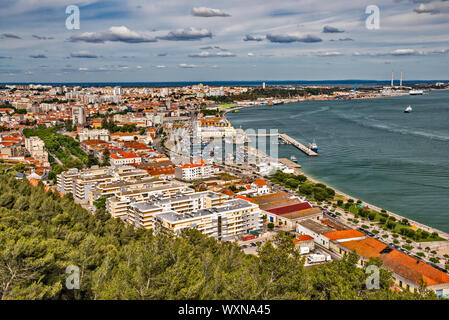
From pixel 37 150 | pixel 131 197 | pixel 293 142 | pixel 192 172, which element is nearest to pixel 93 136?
pixel 37 150

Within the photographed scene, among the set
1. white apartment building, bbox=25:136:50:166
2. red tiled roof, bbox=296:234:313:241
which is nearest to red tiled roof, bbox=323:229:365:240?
red tiled roof, bbox=296:234:313:241

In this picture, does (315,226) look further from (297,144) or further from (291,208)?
(297,144)

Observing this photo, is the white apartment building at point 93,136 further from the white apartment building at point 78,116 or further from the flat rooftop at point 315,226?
the flat rooftop at point 315,226

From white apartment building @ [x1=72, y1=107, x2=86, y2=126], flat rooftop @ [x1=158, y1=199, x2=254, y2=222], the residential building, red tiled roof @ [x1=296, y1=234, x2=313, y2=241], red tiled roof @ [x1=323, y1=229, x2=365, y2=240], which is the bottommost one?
red tiled roof @ [x1=296, y1=234, x2=313, y2=241]

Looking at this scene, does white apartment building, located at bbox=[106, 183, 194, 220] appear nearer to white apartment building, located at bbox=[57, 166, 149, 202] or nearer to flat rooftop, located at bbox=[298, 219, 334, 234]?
white apartment building, located at bbox=[57, 166, 149, 202]

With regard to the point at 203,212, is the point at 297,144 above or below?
below

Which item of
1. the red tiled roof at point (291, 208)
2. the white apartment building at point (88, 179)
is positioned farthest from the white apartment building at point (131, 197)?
the red tiled roof at point (291, 208)

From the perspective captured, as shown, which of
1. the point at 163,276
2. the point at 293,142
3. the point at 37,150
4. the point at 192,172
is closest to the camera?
the point at 163,276

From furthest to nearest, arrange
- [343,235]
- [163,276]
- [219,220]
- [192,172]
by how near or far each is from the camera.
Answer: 1. [192,172]
2. [219,220]
3. [343,235]
4. [163,276]
